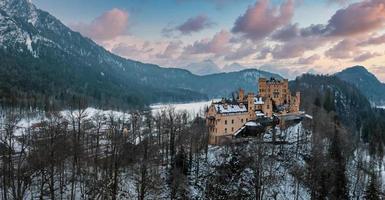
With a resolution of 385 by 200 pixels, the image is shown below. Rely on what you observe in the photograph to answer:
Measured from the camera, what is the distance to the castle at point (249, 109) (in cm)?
7319

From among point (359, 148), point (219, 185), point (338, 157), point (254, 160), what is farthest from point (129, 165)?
point (359, 148)

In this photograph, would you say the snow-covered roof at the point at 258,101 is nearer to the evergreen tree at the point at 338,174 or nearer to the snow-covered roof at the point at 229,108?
the snow-covered roof at the point at 229,108

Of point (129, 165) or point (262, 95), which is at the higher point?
point (262, 95)

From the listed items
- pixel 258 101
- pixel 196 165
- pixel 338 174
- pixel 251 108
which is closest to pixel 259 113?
→ pixel 251 108

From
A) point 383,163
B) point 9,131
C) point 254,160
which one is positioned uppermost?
point 9,131

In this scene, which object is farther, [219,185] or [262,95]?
[262,95]

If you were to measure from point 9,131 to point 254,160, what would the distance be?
3579 cm

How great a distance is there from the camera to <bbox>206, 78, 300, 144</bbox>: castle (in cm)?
7319

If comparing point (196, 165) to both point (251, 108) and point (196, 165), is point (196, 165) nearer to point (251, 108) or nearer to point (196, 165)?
point (196, 165)

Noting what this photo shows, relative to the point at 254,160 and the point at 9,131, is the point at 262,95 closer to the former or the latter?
the point at 254,160

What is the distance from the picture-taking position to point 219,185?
58031 millimetres

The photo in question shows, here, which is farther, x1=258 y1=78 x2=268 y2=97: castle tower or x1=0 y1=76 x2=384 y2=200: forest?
x1=258 y1=78 x2=268 y2=97: castle tower

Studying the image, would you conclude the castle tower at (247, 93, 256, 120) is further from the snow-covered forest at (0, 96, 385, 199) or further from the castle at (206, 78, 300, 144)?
the snow-covered forest at (0, 96, 385, 199)

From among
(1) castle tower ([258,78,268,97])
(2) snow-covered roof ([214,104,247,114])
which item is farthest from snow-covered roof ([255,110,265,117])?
(1) castle tower ([258,78,268,97])
